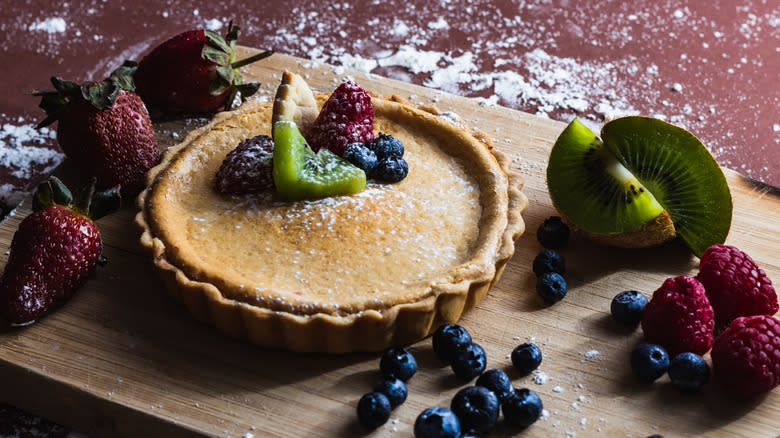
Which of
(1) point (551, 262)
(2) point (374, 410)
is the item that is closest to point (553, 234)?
(1) point (551, 262)

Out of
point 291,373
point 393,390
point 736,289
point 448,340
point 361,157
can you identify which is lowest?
point 291,373

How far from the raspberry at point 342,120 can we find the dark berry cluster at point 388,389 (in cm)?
96

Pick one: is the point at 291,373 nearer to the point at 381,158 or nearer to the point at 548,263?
the point at 381,158

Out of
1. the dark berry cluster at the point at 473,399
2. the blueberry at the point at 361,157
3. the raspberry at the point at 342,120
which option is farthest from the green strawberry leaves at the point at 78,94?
the dark berry cluster at the point at 473,399

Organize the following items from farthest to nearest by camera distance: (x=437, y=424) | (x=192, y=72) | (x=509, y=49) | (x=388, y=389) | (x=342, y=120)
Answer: (x=509, y=49) → (x=192, y=72) → (x=342, y=120) → (x=388, y=389) → (x=437, y=424)

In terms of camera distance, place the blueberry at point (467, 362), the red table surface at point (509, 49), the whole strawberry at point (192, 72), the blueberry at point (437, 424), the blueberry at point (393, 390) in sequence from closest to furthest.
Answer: the blueberry at point (437, 424) → the blueberry at point (393, 390) → the blueberry at point (467, 362) → the whole strawberry at point (192, 72) → the red table surface at point (509, 49)

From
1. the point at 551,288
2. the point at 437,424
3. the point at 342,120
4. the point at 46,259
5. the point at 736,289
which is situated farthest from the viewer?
the point at 342,120

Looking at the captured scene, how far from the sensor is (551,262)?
307 cm

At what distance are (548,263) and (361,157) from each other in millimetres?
887

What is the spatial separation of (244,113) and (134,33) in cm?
166

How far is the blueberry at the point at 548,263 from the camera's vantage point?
307 centimetres

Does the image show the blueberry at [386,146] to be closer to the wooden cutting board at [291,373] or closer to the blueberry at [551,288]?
the wooden cutting board at [291,373]

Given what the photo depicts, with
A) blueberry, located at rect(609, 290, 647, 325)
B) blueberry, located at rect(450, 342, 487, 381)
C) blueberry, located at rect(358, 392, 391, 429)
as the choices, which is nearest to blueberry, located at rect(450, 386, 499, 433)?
blueberry, located at rect(450, 342, 487, 381)

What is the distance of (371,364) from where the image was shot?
9.00 feet
